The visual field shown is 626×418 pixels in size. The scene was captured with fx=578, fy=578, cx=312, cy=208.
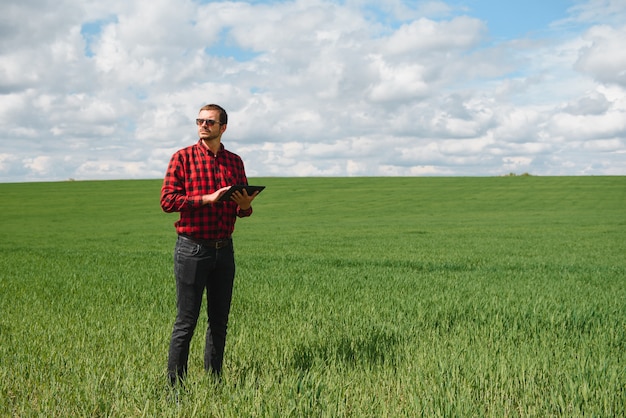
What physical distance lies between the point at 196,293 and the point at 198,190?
907mm

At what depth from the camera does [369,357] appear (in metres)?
6.16

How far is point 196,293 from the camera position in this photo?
509 cm

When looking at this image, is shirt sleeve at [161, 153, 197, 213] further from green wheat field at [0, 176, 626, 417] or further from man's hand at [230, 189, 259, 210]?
green wheat field at [0, 176, 626, 417]

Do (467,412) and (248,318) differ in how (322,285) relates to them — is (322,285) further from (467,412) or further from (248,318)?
(467,412)

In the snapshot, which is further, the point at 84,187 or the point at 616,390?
the point at 84,187

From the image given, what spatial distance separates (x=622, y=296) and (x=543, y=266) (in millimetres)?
6149

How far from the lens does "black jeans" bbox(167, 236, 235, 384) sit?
501 cm

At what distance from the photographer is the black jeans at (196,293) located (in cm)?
501

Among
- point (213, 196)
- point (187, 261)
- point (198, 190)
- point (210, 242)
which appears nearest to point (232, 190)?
point (213, 196)

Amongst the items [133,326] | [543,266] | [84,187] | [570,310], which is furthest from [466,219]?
[84,187]

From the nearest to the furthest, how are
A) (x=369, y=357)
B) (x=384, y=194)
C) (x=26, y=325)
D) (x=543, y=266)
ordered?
(x=369, y=357) < (x=26, y=325) < (x=543, y=266) < (x=384, y=194)

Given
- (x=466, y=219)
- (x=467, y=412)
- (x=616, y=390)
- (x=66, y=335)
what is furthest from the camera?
(x=466, y=219)

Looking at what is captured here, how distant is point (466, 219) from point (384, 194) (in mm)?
20276

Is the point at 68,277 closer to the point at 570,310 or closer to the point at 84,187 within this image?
the point at 570,310
